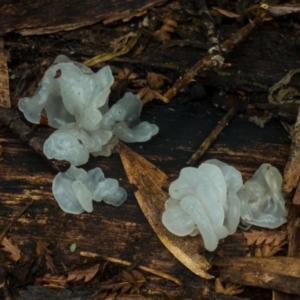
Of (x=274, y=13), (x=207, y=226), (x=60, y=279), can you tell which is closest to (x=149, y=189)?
(x=207, y=226)

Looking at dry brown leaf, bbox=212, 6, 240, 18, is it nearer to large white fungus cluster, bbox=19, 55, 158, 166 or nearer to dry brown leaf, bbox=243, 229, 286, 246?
large white fungus cluster, bbox=19, 55, 158, 166

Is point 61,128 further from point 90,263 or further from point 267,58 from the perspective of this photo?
point 267,58

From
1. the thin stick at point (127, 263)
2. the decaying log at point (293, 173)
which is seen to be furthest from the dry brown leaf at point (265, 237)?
the thin stick at point (127, 263)

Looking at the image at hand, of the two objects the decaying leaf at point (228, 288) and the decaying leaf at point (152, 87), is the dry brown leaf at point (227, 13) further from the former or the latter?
the decaying leaf at point (228, 288)

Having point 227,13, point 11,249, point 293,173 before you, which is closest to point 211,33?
point 227,13

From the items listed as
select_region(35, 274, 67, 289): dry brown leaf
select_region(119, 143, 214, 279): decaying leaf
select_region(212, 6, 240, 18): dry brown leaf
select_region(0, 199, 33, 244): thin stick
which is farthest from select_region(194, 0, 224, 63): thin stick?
select_region(35, 274, 67, 289): dry brown leaf

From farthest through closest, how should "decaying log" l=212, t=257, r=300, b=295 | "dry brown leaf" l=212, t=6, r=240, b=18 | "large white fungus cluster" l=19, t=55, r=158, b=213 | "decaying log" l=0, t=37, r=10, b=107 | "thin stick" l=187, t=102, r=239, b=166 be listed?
"dry brown leaf" l=212, t=6, r=240, b=18 < "decaying log" l=0, t=37, r=10, b=107 < "thin stick" l=187, t=102, r=239, b=166 < "large white fungus cluster" l=19, t=55, r=158, b=213 < "decaying log" l=212, t=257, r=300, b=295
